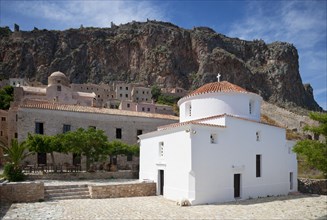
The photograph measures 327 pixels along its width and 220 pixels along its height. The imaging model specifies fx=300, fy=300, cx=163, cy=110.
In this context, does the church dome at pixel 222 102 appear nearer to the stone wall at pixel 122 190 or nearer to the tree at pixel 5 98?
the stone wall at pixel 122 190

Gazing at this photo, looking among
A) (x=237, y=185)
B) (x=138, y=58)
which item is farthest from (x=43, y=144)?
(x=138, y=58)

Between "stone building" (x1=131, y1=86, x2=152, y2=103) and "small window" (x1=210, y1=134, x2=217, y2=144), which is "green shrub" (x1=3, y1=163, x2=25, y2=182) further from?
"stone building" (x1=131, y1=86, x2=152, y2=103)

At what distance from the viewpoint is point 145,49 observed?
106750 mm

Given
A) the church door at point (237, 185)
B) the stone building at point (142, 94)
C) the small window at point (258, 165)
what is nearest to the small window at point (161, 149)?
the church door at point (237, 185)

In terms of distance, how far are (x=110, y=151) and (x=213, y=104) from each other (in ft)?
34.1

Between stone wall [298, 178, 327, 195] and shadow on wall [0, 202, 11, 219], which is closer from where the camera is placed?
shadow on wall [0, 202, 11, 219]

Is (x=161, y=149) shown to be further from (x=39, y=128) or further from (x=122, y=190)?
(x=39, y=128)

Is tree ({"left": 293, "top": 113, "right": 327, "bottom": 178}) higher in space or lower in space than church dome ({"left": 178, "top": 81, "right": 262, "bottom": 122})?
lower

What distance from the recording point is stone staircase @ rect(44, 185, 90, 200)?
17.7 meters

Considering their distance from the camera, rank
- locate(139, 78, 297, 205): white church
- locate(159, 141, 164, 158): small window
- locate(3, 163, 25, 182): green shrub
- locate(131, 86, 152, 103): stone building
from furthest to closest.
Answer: locate(131, 86, 152, 103): stone building
locate(3, 163, 25, 182): green shrub
locate(159, 141, 164, 158): small window
locate(139, 78, 297, 205): white church

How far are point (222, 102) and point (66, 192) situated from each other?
460 inches

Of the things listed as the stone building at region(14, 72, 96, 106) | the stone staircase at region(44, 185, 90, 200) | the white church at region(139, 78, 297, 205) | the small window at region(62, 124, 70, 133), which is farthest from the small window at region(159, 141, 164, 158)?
the stone building at region(14, 72, 96, 106)

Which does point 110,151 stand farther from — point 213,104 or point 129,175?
point 213,104

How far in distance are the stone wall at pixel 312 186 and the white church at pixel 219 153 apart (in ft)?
8.37
